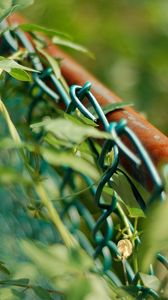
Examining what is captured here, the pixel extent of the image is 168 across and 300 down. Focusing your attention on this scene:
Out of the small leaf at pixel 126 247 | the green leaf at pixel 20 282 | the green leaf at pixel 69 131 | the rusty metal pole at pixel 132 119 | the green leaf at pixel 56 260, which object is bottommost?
the small leaf at pixel 126 247

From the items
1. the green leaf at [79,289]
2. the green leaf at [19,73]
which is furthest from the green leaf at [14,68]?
the green leaf at [79,289]

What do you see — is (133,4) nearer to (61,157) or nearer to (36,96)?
(36,96)

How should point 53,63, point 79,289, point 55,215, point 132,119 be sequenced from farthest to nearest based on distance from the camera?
point 53,63
point 132,119
point 55,215
point 79,289

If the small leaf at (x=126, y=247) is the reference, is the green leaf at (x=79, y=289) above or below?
above

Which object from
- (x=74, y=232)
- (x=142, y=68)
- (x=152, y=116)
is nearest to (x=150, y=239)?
(x=74, y=232)

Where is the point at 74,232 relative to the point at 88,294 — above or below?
below

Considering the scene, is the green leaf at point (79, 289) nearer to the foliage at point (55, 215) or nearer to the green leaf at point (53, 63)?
the foliage at point (55, 215)

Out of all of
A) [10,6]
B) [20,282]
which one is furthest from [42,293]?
[10,6]

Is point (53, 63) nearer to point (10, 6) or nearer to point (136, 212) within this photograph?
point (10, 6)
